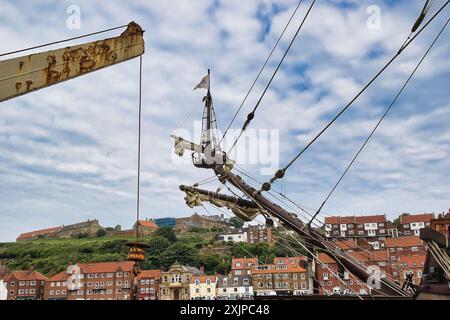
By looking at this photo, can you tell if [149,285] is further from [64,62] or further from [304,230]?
[64,62]

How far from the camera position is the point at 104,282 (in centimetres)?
8544

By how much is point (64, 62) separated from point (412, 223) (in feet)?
337

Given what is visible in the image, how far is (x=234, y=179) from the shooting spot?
2064cm

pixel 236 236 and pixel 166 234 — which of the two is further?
pixel 166 234

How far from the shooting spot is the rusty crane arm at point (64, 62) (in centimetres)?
753

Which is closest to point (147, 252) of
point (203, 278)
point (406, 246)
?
point (203, 278)

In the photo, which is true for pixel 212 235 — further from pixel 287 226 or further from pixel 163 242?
pixel 287 226

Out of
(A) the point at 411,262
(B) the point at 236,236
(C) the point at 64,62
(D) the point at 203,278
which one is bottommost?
(D) the point at 203,278

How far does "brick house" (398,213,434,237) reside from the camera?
311 ft

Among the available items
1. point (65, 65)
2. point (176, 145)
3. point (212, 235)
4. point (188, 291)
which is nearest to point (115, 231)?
point (212, 235)

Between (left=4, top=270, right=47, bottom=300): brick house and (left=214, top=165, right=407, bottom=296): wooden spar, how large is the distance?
278 ft

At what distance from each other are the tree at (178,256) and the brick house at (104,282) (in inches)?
656

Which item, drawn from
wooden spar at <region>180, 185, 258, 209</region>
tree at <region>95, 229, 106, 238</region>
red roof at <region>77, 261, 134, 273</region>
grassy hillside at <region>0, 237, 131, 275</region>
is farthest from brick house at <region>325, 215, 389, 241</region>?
tree at <region>95, 229, 106, 238</region>
